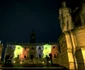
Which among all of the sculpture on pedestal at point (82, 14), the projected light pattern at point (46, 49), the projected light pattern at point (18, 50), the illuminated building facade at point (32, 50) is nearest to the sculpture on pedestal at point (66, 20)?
the sculpture on pedestal at point (82, 14)

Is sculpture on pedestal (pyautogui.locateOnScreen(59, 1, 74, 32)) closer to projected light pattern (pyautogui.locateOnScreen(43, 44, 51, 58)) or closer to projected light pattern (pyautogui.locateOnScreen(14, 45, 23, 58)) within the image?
projected light pattern (pyautogui.locateOnScreen(43, 44, 51, 58))

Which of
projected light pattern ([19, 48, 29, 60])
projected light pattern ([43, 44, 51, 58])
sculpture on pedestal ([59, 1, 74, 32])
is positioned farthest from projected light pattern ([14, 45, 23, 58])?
sculpture on pedestal ([59, 1, 74, 32])

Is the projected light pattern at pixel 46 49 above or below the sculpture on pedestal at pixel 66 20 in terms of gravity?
below

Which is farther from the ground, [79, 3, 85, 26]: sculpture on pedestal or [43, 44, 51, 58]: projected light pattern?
[79, 3, 85, 26]: sculpture on pedestal

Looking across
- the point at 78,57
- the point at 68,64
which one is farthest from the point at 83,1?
the point at 68,64

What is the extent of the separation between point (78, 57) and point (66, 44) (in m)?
2.07

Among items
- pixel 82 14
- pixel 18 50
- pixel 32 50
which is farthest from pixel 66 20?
pixel 18 50

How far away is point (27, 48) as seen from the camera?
167ft

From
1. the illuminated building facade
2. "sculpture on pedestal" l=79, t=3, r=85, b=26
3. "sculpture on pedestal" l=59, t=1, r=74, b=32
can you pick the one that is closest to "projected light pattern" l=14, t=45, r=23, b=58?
the illuminated building facade

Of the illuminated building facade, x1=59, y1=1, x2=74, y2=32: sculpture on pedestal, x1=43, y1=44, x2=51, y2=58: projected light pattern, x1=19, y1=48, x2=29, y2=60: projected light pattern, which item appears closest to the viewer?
x1=59, y1=1, x2=74, y2=32: sculpture on pedestal

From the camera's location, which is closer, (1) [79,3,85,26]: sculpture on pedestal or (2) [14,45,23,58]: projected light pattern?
(1) [79,3,85,26]: sculpture on pedestal

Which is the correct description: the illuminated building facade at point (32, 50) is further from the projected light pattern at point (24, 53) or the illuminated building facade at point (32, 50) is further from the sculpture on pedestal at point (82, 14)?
the sculpture on pedestal at point (82, 14)

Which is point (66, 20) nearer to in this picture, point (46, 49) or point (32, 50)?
point (46, 49)

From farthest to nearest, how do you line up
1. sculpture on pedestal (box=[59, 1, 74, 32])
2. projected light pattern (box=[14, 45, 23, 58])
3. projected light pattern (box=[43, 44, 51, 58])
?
projected light pattern (box=[43, 44, 51, 58]) → projected light pattern (box=[14, 45, 23, 58]) → sculpture on pedestal (box=[59, 1, 74, 32])
